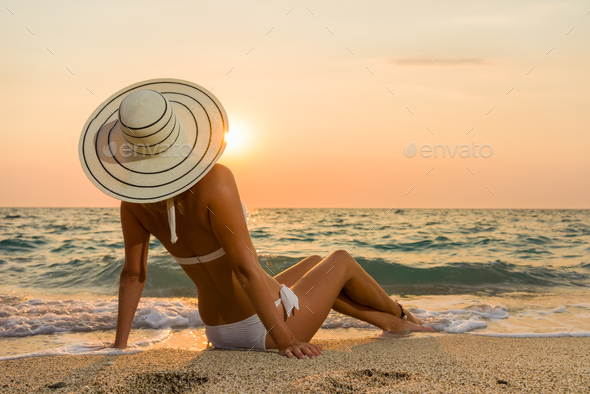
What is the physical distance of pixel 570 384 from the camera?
7.04ft

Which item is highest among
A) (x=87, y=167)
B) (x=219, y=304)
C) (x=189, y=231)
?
(x=87, y=167)

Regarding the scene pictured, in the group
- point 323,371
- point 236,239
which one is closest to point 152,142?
point 236,239

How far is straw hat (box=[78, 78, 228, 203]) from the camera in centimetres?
195

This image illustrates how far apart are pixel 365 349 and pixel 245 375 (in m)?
0.98

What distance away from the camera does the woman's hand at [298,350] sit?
2281 millimetres

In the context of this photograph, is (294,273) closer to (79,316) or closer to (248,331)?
(248,331)

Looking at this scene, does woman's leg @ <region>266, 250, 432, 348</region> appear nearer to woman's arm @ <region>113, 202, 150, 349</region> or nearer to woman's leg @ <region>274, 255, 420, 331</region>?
woman's leg @ <region>274, 255, 420, 331</region>

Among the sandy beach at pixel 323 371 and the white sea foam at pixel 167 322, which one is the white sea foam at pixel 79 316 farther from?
the sandy beach at pixel 323 371

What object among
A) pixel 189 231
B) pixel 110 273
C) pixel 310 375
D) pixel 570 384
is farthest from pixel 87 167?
pixel 110 273

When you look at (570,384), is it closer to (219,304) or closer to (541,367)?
(541,367)

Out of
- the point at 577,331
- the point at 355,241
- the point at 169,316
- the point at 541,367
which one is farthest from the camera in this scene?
the point at 355,241

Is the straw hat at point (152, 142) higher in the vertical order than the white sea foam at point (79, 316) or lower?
higher

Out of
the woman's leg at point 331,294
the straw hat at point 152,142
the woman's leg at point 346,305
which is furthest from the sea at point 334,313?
the straw hat at point 152,142

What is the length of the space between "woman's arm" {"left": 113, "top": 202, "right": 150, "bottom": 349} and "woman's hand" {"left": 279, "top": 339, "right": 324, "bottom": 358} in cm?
94
